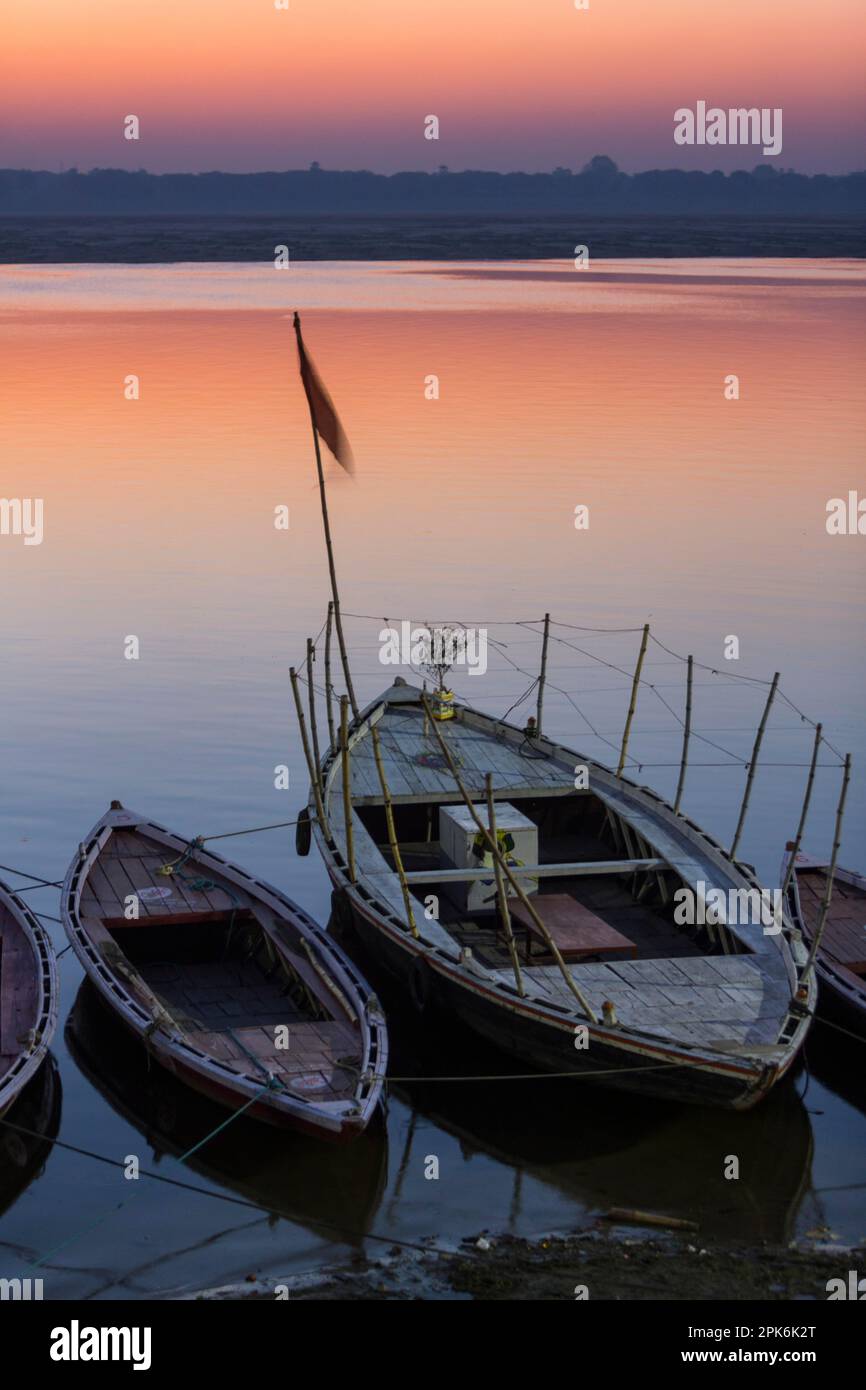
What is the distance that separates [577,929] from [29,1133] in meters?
7.94

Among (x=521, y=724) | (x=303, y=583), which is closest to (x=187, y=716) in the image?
(x=521, y=724)

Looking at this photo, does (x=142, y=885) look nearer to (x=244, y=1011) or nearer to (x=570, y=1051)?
(x=244, y=1011)

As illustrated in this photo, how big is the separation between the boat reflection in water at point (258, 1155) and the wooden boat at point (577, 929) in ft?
8.27

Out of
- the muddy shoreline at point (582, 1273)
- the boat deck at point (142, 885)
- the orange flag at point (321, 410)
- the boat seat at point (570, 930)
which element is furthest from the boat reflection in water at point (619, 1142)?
the orange flag at point (321, 410)

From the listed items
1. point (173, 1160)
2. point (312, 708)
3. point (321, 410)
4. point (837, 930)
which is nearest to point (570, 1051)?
point (173, 1160)

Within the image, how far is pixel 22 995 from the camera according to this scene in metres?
21.8

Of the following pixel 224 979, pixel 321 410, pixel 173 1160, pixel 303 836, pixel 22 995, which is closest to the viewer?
pixel 173 1160

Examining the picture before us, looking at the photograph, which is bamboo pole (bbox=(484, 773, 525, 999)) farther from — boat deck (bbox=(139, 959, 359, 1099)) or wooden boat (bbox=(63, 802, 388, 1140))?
boat deck (bbox=(139, 959, 359, 1099))

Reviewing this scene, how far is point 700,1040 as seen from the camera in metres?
20.3

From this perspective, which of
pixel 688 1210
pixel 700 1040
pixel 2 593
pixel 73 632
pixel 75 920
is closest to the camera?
pixel 688 1210

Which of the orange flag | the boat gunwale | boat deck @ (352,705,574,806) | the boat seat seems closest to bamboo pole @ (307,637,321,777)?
boat deck @ (352,705,574,806)

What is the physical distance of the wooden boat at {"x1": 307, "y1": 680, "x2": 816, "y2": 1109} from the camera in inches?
802
